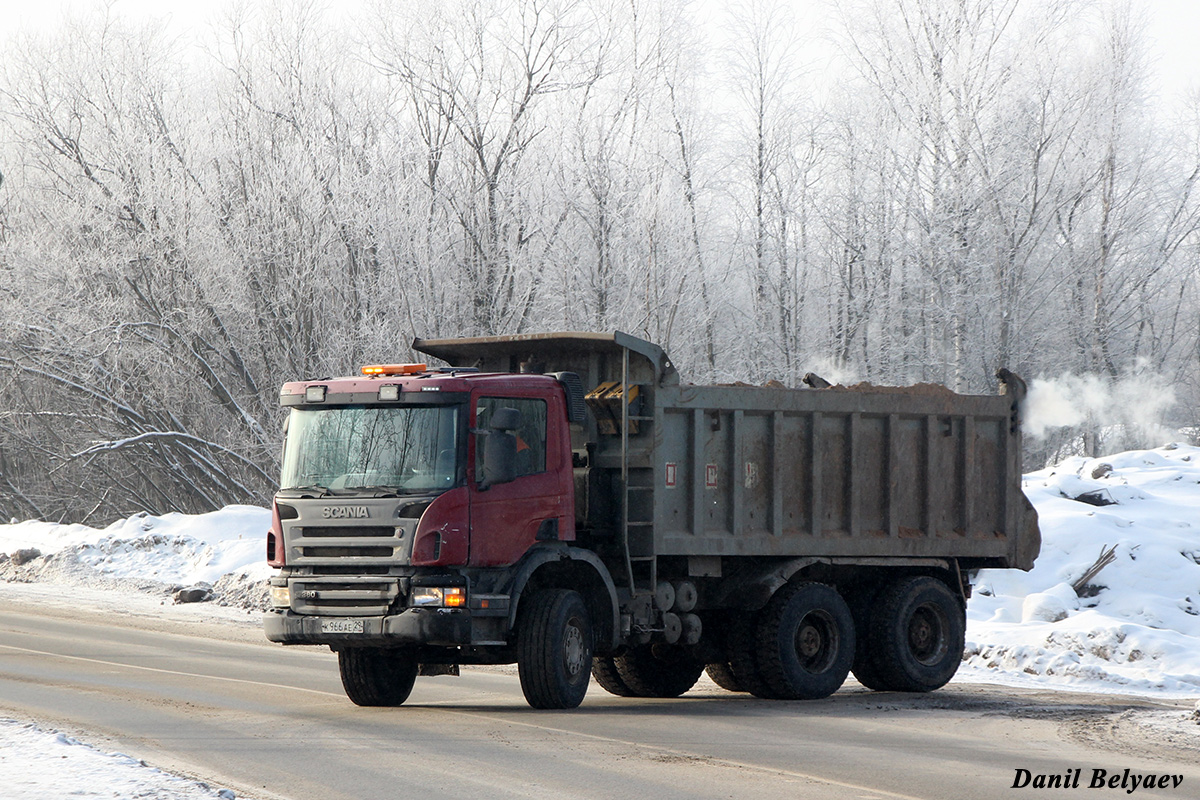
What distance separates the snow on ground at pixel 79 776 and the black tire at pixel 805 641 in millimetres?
6082

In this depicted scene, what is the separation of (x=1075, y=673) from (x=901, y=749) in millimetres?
5752

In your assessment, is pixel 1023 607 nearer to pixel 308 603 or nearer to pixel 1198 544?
pixel 1198 544

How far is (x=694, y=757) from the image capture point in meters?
8.93

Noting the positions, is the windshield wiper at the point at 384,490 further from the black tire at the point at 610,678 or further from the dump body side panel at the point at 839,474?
the black tire at the point at 610,678

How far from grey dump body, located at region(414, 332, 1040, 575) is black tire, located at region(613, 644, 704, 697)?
149cm

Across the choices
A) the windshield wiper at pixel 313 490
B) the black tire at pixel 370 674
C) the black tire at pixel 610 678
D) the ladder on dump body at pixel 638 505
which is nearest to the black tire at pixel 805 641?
the ladder on dump body at pixel 638 505

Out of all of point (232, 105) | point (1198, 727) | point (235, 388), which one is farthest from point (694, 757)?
point (232, 105)

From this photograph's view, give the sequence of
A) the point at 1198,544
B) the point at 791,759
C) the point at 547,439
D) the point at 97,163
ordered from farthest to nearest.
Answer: the point at 97,163 < the point at 1198,544 < the point at 547,439 < the point at 791,759

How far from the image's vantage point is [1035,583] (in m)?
18.2

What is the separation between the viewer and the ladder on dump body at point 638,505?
11797mm

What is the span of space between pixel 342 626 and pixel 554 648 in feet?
5.44

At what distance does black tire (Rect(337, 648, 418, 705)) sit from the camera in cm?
1152

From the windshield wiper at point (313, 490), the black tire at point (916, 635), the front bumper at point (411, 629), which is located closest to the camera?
the front bumper at point (411, 629)

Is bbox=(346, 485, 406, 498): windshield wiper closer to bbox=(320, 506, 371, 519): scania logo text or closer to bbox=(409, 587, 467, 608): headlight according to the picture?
bbox=(320, 506, 371, 519): scania logo text
